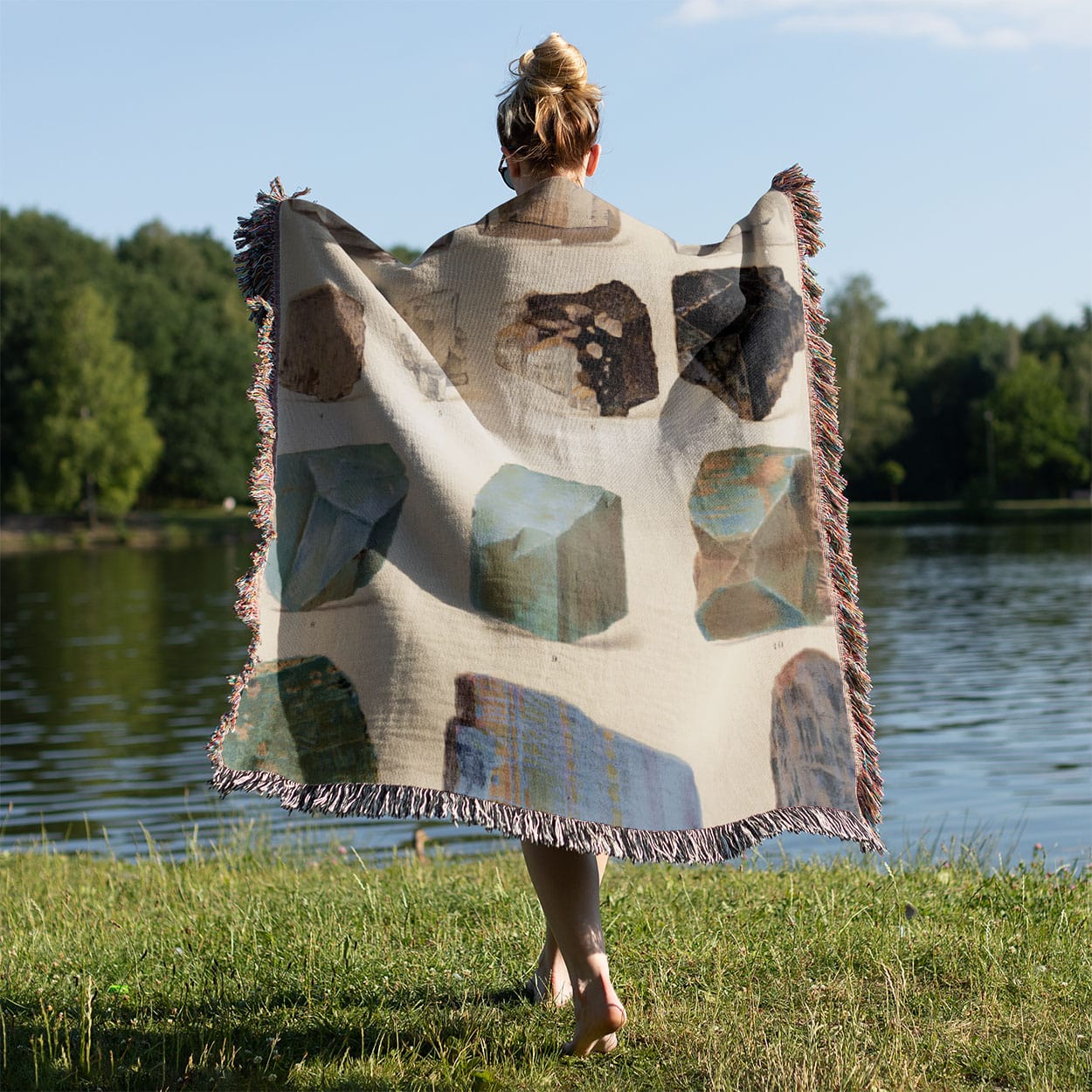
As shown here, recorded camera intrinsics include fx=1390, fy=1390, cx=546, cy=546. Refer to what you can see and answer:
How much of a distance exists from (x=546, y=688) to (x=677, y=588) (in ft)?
1.23

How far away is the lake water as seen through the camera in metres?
9.01

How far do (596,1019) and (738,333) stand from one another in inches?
60.2

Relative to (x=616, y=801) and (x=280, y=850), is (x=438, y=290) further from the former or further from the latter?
(x=280, y=850)

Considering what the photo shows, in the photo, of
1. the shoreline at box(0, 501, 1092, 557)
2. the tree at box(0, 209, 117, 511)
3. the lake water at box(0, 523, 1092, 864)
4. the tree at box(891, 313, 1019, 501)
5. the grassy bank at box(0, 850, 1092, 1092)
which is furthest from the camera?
the tree at box(891, 313, 1019, 501)

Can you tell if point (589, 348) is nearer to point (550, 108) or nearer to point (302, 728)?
point (550, 108)

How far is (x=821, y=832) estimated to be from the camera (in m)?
3.06

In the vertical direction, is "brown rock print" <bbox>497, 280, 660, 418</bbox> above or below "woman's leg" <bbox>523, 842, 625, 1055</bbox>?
above

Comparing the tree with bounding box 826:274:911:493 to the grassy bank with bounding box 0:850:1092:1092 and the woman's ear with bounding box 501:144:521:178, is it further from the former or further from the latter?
the woman's ear with bounding box 501:144:521:178

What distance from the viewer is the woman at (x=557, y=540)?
114 inches

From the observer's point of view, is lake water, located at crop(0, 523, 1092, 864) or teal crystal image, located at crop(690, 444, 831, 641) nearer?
teal crystal image, located at crop(690, 444, 831, 641)

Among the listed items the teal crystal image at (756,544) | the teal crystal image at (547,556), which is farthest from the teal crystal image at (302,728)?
the teal crystal image at (756,544)

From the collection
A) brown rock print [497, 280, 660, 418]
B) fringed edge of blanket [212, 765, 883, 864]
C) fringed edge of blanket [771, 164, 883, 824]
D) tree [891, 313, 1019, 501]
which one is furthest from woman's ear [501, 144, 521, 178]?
tree [891, 313, 1019, 501]

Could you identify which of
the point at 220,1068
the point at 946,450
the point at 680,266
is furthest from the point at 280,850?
the point at 946,450

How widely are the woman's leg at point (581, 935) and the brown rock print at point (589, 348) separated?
985 millimetres
